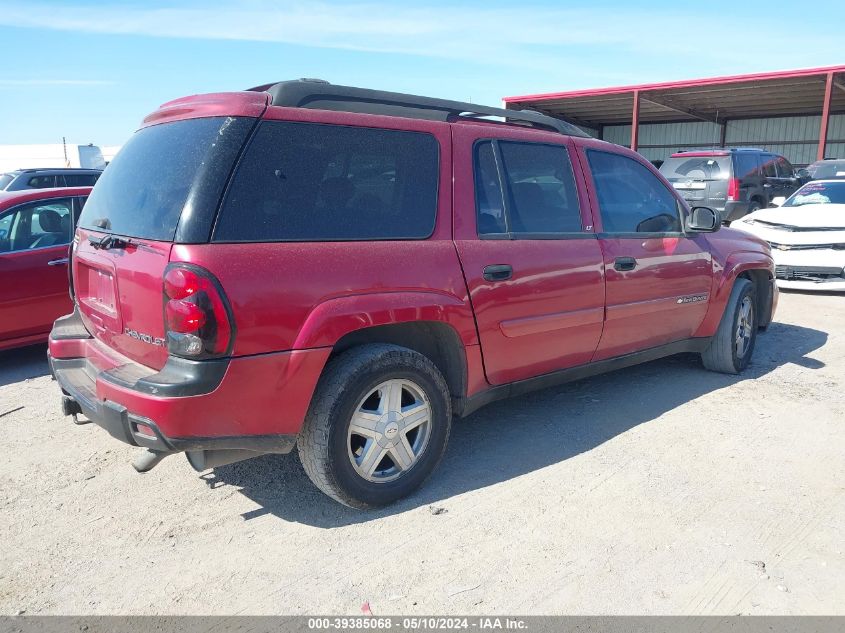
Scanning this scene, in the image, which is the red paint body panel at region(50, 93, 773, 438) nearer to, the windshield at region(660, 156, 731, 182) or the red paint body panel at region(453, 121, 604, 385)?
the red paint body panel at region(453, 121, 604, 385)

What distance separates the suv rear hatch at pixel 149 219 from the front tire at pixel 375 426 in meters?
0.73

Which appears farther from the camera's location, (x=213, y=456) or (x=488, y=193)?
(x=488, y=193)

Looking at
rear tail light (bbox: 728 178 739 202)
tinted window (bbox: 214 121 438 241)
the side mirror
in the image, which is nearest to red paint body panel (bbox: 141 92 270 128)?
tinted window (bbox: 214 121 438 241)

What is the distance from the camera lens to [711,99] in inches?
963

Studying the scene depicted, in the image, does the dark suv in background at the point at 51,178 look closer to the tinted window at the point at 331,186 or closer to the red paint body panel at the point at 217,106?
the red paint body panel at the point at 217,106

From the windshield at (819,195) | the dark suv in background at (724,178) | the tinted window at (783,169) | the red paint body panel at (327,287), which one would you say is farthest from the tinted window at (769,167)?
the red paint body panel at (327,287)

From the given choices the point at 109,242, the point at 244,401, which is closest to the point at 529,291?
the point at 244,401

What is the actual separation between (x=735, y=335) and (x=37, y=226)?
19.5 ft

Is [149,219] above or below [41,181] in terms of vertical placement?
above

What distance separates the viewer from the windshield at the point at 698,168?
12.6 metres

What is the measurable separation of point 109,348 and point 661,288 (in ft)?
11.0

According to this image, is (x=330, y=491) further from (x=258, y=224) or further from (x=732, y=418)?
(x=732, y=418)

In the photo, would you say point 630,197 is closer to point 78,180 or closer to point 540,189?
point 540,189

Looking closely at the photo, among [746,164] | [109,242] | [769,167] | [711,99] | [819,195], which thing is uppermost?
[711,99]
